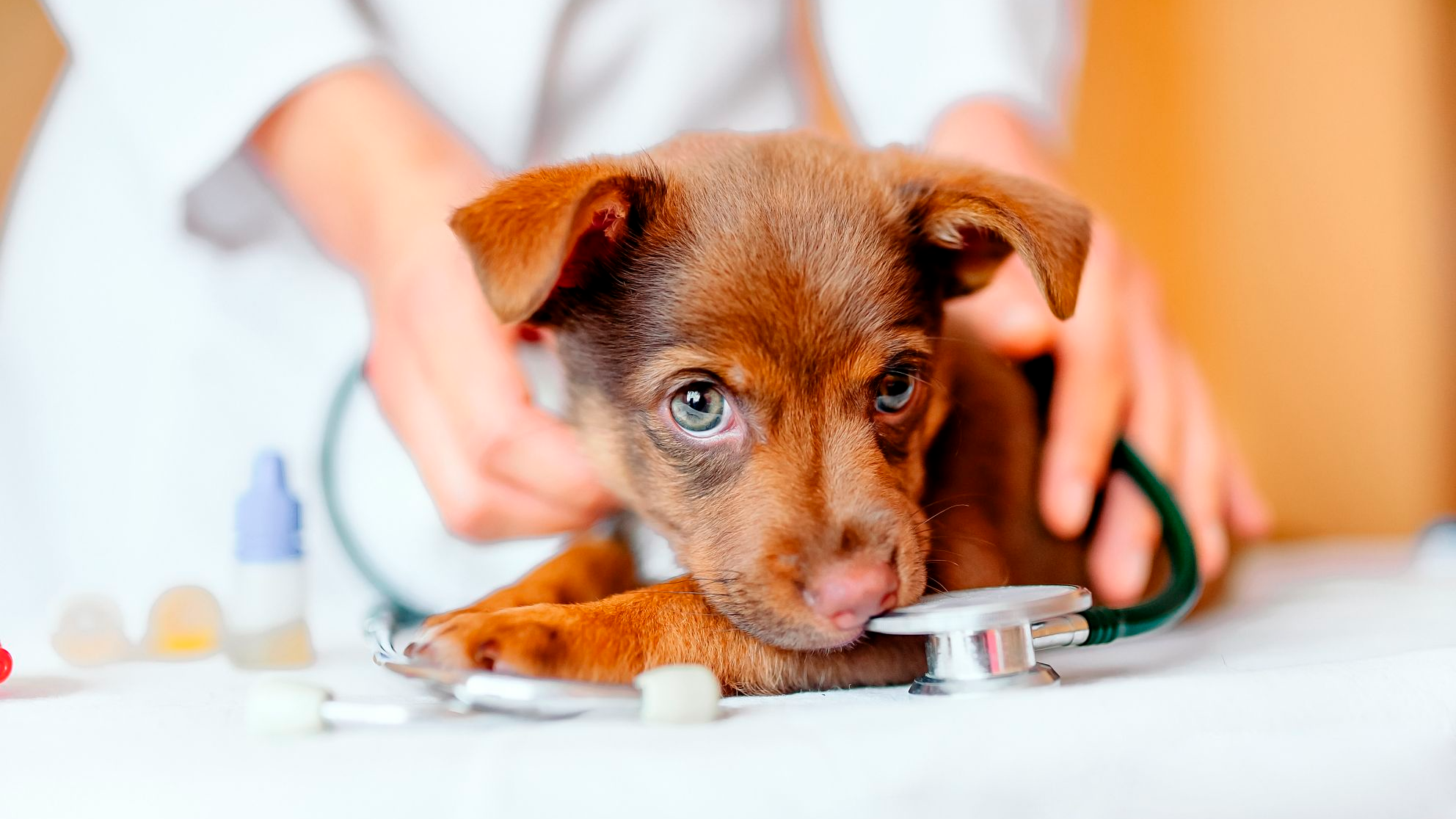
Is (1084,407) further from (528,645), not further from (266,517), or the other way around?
(266,517)

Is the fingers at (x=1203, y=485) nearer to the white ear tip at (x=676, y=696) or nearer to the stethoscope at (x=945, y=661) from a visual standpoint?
the stethoscope at (x=945, y=661)

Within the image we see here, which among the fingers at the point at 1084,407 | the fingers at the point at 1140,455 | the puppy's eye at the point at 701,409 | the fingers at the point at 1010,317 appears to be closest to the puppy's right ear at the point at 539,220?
the puppy's eye at the point at 701,409

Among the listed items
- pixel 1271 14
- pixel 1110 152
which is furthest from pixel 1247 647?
pixel 1271 14

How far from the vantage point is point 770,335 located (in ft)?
6.77

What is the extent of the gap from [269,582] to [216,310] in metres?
1.36

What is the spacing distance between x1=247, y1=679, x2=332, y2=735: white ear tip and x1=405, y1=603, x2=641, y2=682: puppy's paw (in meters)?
0.22

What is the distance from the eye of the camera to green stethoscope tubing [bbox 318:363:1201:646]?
1839 millimetres

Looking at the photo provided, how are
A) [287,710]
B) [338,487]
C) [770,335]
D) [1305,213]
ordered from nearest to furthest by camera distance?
[287,710] → [770,335] → [338,487] → [1305,213]

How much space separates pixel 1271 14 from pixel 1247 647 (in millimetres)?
6889

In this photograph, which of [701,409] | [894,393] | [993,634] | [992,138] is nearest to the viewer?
[993,634]

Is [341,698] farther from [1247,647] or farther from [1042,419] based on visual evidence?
[1042,419]

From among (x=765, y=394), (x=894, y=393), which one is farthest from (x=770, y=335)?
(x=894, y=393)

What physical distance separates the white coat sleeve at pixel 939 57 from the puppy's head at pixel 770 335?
4.25 ft

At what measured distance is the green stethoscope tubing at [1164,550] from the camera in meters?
1.84
